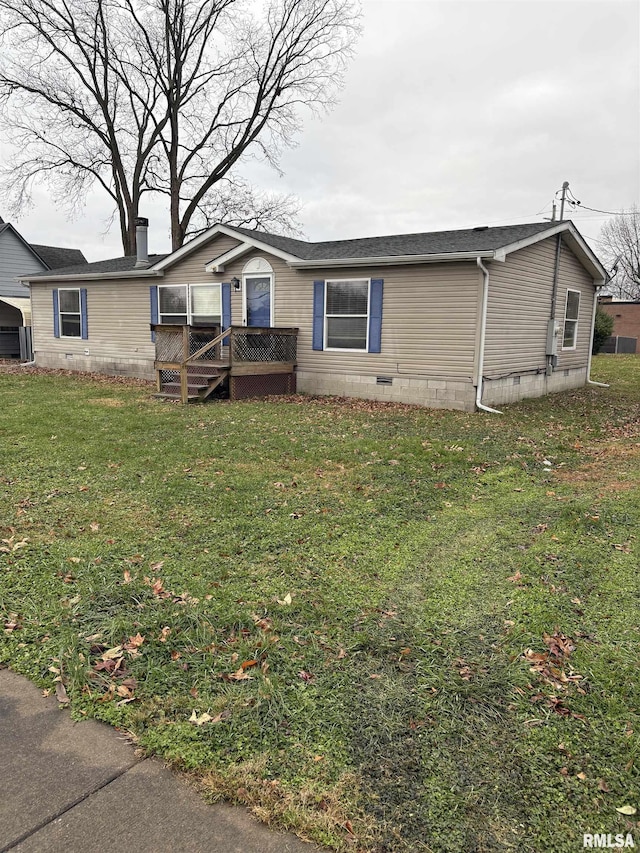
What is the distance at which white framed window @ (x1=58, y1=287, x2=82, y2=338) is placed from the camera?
17.3 metres

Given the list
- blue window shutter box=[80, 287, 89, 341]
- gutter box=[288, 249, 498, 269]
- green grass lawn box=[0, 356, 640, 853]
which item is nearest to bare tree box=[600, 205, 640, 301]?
gutter box=[288, 249, 498, 269]

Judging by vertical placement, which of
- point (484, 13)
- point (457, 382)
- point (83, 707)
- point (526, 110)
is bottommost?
point (83, 707)

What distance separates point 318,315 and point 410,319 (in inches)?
85.7

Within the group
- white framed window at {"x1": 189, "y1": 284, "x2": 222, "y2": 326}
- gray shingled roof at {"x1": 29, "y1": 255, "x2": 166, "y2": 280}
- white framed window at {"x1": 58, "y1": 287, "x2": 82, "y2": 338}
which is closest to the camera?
white framed window at {"x1": 189, "y1": 284, "x2": 222, "y2": 326}

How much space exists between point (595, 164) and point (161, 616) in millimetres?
35939

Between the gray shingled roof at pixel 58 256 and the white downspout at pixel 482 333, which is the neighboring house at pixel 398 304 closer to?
the white downspout at pixel 482 333

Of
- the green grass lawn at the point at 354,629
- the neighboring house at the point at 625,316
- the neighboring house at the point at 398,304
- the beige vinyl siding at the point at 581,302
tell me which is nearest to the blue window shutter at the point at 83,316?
the neighboring house at the point at 398,304

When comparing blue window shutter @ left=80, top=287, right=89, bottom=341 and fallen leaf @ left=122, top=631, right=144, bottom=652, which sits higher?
blue window shutter @ left=80, top=287, right=89, bottom=341

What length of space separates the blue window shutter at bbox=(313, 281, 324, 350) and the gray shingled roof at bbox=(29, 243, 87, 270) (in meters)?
20.8

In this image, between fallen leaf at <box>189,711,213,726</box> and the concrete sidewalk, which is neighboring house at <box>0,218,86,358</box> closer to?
the concrete sidewalk

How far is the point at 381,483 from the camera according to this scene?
19.2 ft

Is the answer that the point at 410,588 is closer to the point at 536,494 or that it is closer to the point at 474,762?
the point at 474,762

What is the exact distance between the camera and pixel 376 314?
1168 centimetres

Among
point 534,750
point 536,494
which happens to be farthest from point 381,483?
point 534,750
